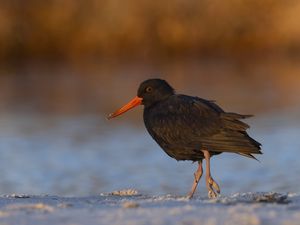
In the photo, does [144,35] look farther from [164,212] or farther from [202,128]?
[164,212]

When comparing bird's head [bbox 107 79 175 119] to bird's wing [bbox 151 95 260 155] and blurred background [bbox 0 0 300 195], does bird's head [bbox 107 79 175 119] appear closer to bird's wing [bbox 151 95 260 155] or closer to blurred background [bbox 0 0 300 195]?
Result: bird's wing [bbox 151 95 260 155]

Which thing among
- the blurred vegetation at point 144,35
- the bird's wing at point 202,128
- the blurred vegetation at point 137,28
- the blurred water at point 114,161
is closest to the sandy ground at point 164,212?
the bird's wing at point 202,128

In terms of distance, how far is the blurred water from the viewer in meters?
16.9

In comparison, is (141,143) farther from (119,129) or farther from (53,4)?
(53,4)

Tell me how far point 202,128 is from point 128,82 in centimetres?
2443

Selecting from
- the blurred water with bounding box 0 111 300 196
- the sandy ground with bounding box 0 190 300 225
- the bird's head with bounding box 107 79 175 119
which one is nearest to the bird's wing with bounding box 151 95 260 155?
the bird's head with bounding box 107 79 175 119

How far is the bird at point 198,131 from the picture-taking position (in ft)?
31.8

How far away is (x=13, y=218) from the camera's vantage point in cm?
736

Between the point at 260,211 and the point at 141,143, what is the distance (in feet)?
47.0

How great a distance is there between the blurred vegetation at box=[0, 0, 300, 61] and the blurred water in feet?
71.5

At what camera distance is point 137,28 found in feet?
157

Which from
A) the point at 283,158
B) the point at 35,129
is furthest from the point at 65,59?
the point at 283,158

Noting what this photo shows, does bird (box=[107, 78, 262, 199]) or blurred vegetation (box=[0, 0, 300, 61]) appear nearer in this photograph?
bird (box=[107, 78, 262, 199])

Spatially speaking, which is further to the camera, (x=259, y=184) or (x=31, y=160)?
(x=31, y=160)
